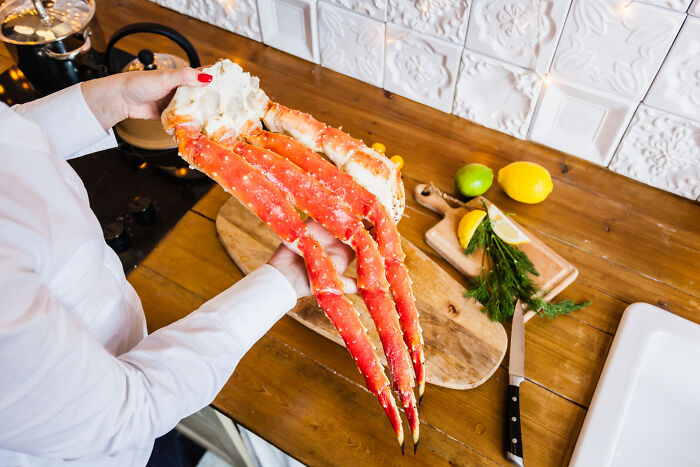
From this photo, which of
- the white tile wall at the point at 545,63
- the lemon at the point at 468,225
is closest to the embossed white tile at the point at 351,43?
the white tile wall at the point at 545,63

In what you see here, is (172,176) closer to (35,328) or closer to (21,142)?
(21,142)

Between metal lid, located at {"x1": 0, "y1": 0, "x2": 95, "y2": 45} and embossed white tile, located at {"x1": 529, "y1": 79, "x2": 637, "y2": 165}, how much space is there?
3.29 feet

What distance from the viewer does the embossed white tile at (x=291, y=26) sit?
1246mm

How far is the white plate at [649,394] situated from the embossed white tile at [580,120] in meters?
0.38

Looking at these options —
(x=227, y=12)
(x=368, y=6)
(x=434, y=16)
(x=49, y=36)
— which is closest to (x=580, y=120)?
(x=434, y=16)

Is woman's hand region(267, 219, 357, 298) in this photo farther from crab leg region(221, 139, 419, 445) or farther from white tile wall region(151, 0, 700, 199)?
white tile wall region(151, 0, 700, 199)

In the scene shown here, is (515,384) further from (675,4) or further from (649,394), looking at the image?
(675,4)

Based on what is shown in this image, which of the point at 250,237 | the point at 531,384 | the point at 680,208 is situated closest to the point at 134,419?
the point at 250,237

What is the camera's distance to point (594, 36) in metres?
0.95

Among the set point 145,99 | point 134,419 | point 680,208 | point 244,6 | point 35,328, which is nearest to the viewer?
point 35,328

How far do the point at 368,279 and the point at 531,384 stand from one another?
1.20 ft

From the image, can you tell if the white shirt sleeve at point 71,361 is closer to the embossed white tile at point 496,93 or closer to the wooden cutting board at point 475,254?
the wooden cutting board at point 475,254

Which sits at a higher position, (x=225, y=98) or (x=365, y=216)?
(x=225, y=98)

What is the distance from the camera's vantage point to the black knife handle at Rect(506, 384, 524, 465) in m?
0.77
